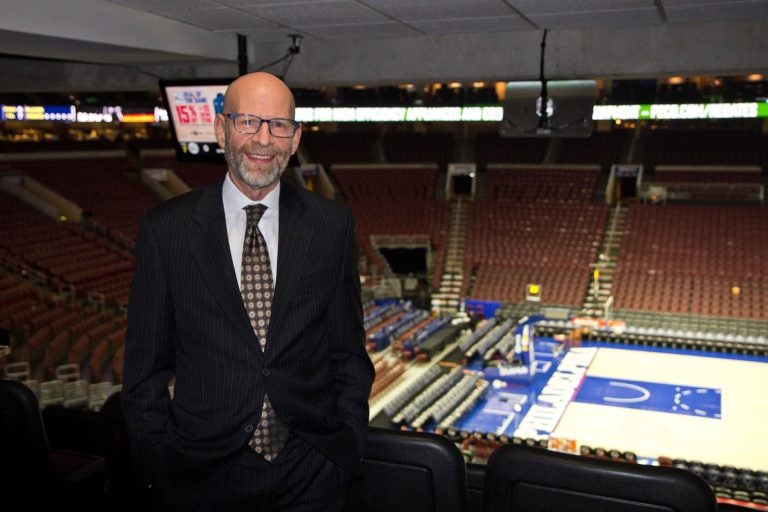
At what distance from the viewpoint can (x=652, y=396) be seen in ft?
42.8

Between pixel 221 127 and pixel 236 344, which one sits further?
pixel 221 127

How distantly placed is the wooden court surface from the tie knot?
9.76m

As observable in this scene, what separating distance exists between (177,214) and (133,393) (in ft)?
1.60

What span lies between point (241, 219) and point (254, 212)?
1.9 inches

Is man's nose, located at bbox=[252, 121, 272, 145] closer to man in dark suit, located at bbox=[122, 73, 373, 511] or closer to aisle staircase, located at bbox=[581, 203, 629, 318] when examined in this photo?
man in dark suit, located at bbox=[122, 73, 373, 511]

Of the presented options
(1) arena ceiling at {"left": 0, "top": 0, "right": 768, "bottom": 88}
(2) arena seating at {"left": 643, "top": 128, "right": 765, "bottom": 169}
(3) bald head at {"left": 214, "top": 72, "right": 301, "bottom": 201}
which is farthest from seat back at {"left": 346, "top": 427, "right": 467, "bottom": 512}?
(2) arena seating at {"left": 643, "top": 128, "right": 765, "bottom": 169}

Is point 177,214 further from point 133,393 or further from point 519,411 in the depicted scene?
point 519,411

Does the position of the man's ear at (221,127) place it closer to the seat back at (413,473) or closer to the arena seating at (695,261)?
the seat back at (413,473)

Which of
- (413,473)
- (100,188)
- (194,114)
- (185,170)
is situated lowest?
(413,473)

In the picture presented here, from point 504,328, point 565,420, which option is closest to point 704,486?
point 565,420

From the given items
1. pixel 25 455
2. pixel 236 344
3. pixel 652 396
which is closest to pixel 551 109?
pixel 25 455

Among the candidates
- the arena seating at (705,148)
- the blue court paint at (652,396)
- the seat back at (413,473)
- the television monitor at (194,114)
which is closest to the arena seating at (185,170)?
→ the arena seating at (705,148)

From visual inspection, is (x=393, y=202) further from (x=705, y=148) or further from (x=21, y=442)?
(x=21, y=442)

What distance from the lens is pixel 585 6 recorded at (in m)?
5.35
